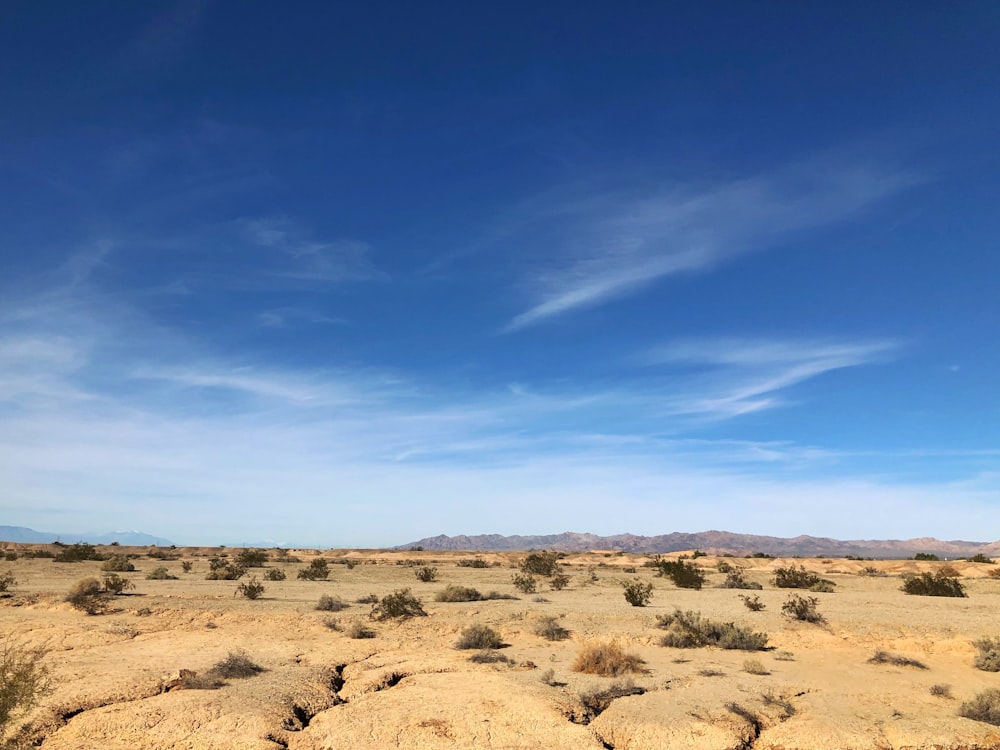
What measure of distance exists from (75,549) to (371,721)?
5163 centimetres

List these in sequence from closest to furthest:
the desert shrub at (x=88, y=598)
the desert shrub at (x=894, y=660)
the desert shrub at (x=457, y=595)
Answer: the desert shrub at (x=894, y=660) → the desert shrub at (x=88, y=598) → the desert shrub at (x=457, y=595)

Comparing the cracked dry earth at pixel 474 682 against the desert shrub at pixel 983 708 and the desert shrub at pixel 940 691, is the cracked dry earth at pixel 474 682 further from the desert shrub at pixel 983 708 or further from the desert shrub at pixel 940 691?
the desert shrub at pixel 983 708

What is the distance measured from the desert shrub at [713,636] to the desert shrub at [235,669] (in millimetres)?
10427

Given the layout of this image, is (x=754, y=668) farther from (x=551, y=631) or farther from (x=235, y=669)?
(x=235, y=669)

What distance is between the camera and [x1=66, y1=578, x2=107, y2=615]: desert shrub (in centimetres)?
2097

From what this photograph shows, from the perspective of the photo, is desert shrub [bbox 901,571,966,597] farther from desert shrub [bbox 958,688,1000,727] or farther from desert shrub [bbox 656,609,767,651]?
desert shrub [bbox 958,688,1000,727]

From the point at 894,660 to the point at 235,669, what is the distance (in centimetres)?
1504

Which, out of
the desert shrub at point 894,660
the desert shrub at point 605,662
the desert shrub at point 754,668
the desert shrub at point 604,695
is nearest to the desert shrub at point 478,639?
the desert shrub at point 605,662

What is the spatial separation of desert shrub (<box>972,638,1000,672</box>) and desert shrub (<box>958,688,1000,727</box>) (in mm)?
3560

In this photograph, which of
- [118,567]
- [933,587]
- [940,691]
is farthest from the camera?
[118,567]

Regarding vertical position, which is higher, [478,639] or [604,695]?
[478,639]

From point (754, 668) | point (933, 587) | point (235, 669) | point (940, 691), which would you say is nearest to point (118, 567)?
point (235, 669)

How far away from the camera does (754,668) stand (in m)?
14.4

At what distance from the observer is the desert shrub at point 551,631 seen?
1814cm
